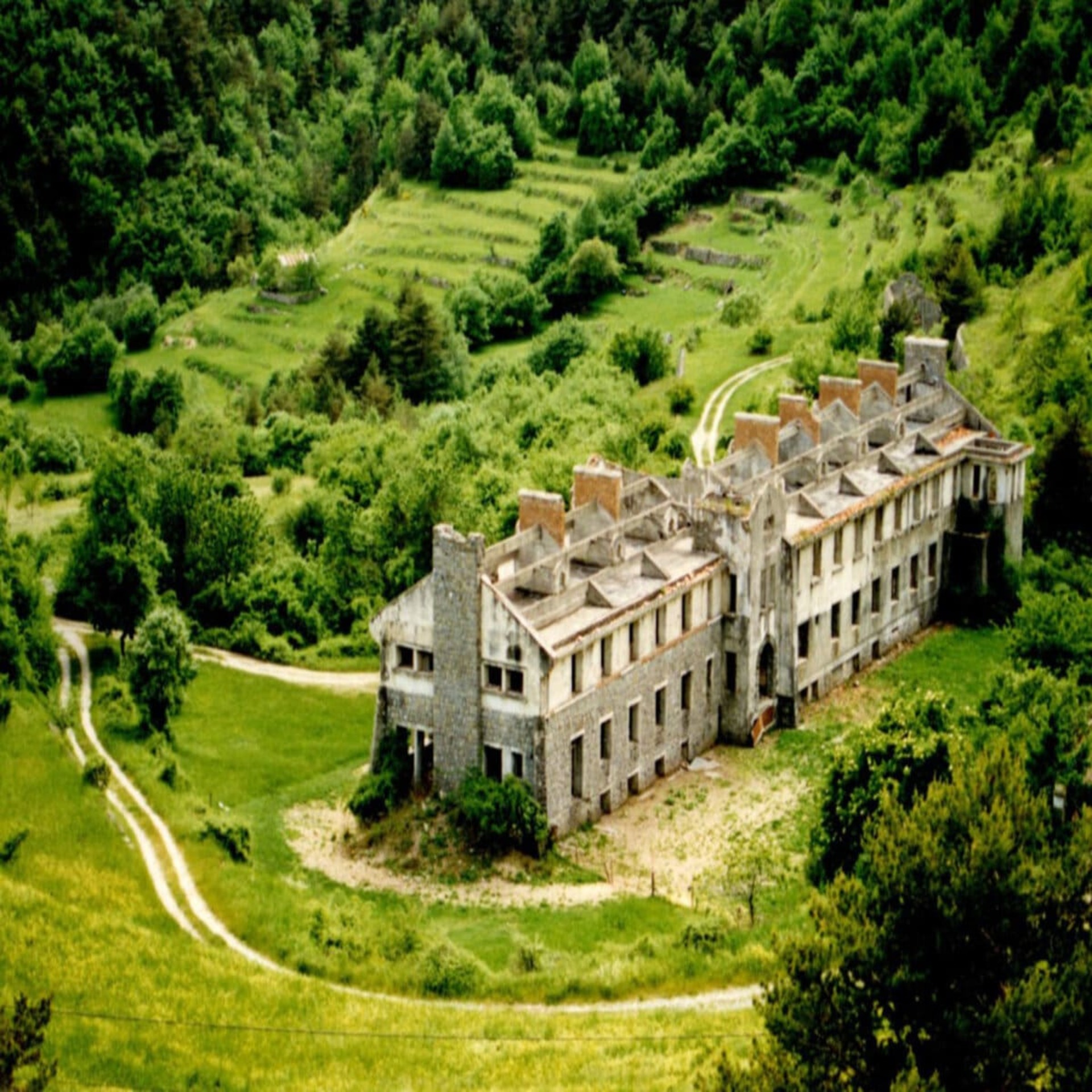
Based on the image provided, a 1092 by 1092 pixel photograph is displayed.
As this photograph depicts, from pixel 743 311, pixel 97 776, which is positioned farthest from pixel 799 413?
pixel 743 311

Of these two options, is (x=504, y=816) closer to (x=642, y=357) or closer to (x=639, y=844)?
(x=639, y=844)

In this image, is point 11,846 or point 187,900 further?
point 11,846

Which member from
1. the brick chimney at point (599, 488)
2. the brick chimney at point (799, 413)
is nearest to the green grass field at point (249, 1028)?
the brick chimney at point (599, 488)

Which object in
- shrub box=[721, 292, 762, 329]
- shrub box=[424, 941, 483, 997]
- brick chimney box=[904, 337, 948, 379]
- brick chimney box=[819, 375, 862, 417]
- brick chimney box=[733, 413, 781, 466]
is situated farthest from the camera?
shrub box=[721, 292, 762, 329]

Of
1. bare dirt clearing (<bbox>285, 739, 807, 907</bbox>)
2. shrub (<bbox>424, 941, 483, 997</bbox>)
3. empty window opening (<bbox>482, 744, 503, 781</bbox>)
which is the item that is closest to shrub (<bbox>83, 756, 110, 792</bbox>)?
bare dirt clearing (<bbox>285, 739, 807, 907</bbox>)

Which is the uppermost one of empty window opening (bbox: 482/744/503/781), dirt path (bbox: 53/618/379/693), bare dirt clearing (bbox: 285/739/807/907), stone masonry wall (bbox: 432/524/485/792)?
stone masonry wall (bbox: 432/524/485/792)

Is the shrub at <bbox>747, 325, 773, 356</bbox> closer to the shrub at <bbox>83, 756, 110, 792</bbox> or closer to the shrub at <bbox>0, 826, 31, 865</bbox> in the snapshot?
the shrub at <bbox>83, 756, 110, 792</bbox>

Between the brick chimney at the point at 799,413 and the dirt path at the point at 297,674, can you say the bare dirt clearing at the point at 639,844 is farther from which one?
the brick chimney at the point at 799,413
